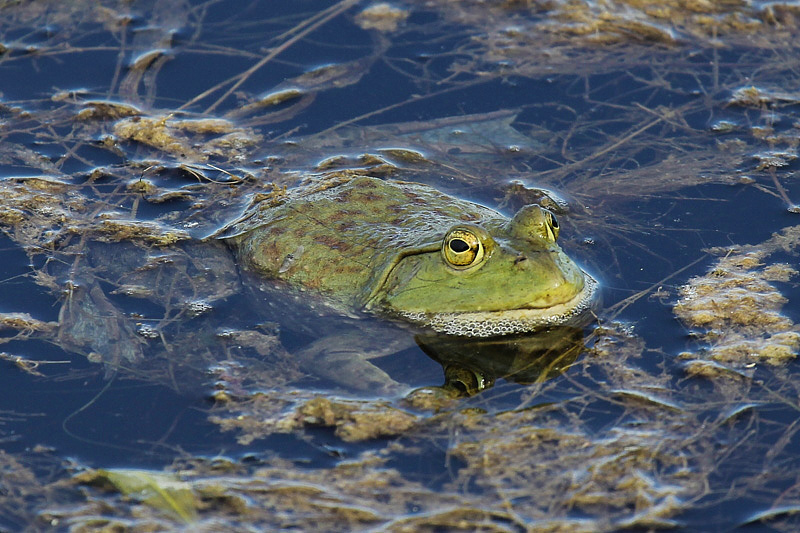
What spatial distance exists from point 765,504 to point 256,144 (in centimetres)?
478

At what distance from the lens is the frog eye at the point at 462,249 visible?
4996 mm

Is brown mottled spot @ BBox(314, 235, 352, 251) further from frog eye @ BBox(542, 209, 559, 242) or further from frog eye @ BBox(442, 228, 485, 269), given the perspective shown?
frog eye @ BBox(542, 209, 559, 242)

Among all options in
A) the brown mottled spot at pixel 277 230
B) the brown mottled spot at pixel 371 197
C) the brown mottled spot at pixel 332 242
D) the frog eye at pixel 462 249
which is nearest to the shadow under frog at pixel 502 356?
the frog eye at pixel 462 249

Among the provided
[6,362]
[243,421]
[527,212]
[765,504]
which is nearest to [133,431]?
[243,421]

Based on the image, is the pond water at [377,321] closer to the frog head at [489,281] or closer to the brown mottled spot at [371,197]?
the frog head at [489,281]

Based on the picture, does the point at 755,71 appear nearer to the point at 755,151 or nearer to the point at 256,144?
the point at 755,151

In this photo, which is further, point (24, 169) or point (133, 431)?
point (24, 169)

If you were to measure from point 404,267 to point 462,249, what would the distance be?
426mm

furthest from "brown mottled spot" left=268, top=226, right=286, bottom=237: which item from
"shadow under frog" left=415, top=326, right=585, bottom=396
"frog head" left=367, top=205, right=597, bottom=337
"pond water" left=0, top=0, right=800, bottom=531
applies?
"shadow under frog" left=415, top=326, right=585, bottom=396

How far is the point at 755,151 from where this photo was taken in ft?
22.8

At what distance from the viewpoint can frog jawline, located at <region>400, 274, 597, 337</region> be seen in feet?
17.0

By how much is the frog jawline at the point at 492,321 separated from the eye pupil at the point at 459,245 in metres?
0.37

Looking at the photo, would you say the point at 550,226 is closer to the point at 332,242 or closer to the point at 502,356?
the point at 502,356

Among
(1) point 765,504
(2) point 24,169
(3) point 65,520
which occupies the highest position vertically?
(2) point 24,169
